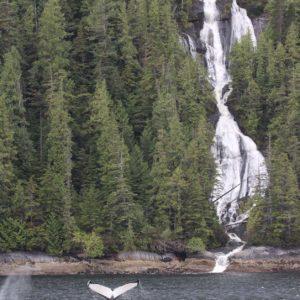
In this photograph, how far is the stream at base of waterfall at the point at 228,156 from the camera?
91.0m

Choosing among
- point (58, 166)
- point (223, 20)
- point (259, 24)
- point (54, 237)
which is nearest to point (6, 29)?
point (58, 166)

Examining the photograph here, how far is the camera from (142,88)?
10094 centimetres

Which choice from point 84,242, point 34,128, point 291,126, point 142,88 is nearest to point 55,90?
point 34,128

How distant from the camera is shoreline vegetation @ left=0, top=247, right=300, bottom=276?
81750 mm

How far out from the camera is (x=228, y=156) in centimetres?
9681

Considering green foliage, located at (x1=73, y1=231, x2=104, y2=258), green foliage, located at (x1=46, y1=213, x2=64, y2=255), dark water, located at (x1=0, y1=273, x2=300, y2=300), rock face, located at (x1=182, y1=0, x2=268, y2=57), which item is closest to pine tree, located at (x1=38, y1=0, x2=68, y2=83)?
green foliage, located at (x1=46, y1=213, x2=64, y2=255)

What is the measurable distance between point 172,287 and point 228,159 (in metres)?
29.9

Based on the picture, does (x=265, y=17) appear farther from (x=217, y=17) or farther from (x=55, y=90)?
(x=55, y=90)

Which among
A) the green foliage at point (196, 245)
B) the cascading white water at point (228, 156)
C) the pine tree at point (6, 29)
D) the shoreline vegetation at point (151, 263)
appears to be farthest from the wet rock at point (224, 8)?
the shoreline vegetation at point (151, 263)

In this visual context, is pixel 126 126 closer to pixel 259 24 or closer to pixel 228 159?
pixel 228 159

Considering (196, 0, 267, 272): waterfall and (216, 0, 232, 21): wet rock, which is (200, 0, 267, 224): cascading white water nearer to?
(196, 0, 267, 272): waterfall

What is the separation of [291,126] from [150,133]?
15172 mm

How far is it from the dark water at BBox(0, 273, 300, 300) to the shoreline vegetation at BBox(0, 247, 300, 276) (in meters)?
2.91

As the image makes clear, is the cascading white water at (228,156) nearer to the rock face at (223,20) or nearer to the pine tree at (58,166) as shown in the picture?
the rock face at (223,20)
